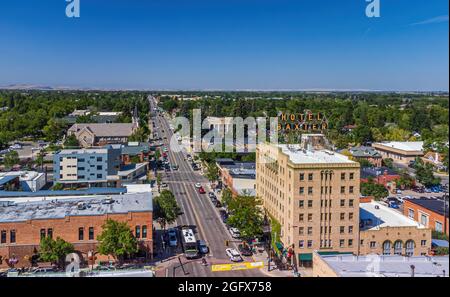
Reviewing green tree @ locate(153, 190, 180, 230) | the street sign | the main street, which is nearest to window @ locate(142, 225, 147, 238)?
the main street

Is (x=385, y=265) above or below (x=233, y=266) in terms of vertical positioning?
above

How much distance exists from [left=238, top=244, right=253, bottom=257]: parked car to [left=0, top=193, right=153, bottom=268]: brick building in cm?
308

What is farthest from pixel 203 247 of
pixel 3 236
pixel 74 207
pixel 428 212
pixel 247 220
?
pixel 428 212

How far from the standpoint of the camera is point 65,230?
13.3 metres

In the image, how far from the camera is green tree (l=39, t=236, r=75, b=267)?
1248 centimetres

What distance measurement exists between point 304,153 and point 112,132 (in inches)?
1096

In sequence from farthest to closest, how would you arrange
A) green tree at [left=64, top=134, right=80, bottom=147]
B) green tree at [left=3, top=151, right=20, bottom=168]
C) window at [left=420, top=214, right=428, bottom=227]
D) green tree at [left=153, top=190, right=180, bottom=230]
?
green tree at [left=64, top=134, right=80, bottom=147] < green tree at [left=3, top=151, right=20, bottom=168] < window at [left=420, top=214, right=428, bottom=227] < green tree at [left=153, top=190, right=180, bottom=230]

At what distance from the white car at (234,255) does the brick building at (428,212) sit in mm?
7122

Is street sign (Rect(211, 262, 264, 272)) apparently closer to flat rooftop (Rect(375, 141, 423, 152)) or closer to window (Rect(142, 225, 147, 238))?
window (Rect(142, 225, 147, 238))

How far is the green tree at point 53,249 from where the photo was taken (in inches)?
491

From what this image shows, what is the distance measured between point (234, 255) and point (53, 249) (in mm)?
5466

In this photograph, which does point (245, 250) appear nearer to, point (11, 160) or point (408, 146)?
point (11, 160)
